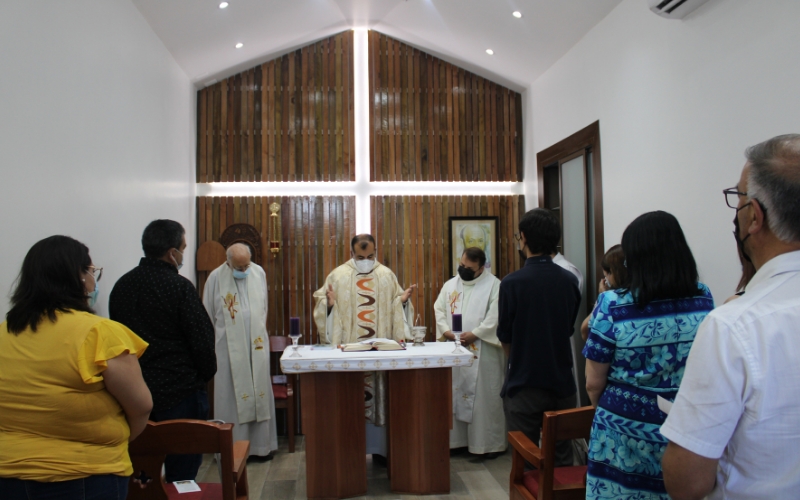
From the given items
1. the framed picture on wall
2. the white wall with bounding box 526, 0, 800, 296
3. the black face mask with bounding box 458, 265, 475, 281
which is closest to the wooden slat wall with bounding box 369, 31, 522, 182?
the framed picture on wall

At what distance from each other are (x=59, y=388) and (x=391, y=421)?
99.1 inches

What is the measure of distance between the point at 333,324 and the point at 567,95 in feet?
9.02

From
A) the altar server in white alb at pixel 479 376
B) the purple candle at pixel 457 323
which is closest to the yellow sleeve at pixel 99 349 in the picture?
the purple candle at pixel 457 323

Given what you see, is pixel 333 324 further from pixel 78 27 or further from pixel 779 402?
pixel 779 402

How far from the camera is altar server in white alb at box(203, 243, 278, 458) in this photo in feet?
15.9

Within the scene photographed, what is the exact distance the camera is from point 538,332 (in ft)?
9.66

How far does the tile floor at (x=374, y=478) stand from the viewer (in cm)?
403

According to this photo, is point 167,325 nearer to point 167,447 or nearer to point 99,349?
point 167,447

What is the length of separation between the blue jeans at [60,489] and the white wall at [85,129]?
3.56ft

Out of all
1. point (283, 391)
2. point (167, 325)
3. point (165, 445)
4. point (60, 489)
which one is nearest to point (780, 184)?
point (60, 489)

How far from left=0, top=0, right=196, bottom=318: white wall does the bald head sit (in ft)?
2.11

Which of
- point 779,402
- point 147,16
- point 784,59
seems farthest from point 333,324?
point 779,402

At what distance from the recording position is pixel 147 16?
14.0ft

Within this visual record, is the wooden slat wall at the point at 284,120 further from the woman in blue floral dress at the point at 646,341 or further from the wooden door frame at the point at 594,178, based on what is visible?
the woman in blue floral dress at the point at 646,341
